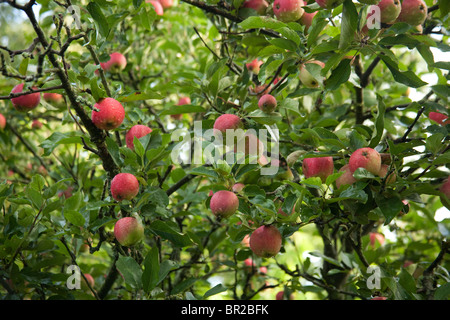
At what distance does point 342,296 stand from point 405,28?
4.16 feet

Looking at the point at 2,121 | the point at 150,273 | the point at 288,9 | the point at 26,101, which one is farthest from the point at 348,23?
the point at 2,121

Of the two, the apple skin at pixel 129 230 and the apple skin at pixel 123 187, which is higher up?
the apple skin at pixel 123 187

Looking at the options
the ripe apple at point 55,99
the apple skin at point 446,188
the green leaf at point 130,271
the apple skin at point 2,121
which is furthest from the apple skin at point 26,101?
the apple skin at point 446,188

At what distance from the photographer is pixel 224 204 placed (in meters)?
1.25

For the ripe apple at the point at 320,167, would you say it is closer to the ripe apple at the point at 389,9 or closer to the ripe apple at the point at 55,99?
the ripe apple at the point at 389,9

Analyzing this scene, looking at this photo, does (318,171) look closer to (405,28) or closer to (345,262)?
(405,28)

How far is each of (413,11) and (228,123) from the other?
25.7 inches

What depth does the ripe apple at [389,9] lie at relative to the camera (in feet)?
3.90

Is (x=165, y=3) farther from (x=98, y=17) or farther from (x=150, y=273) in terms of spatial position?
Answer: (x=150, y=273)

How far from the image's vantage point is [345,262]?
Answer: 1.75 m

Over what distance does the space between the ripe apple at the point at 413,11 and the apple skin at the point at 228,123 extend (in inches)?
23.3

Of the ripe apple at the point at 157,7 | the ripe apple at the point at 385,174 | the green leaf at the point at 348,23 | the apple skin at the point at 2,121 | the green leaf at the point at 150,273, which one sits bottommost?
the green leaf at the point at 150,273

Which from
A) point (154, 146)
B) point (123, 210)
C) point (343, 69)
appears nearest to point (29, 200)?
point (123, 210)

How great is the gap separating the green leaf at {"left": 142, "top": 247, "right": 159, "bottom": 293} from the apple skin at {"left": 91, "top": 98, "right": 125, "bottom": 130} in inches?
16.2
